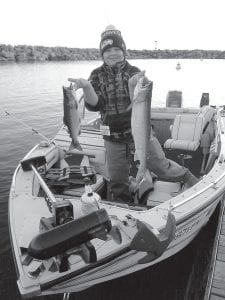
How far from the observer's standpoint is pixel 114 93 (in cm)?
367

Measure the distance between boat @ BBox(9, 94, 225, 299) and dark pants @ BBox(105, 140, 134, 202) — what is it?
0.38 meters

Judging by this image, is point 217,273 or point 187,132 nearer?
point 217,273

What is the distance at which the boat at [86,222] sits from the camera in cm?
235

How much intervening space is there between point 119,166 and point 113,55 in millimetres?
1364

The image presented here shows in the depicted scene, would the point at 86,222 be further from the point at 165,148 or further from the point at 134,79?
the point at 165,148

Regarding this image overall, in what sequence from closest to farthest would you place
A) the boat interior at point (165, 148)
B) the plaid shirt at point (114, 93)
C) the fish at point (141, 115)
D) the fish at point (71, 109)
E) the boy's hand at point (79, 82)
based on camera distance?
the fish at point (141, 115), the fish at point (71, 109), the boy's hand at point (79, 82), the plaid shirt at point (114, 93), the boat interior at point (165, 148)

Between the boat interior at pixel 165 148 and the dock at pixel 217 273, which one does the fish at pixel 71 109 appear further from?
the dock at pixel 217 273

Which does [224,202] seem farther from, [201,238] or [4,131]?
[4,131]

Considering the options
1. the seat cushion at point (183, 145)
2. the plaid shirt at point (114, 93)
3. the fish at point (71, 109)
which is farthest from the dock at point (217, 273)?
the fish at point (71, 109)

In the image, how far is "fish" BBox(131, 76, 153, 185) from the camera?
271 cm

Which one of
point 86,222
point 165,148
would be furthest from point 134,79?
point 165,148

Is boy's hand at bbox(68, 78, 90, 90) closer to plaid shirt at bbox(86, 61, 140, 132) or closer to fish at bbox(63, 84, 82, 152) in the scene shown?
fish at bbox(63, 84, 82, 152)

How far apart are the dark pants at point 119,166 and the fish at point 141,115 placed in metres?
0.76

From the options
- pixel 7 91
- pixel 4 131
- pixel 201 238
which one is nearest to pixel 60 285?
pixel 201 238
